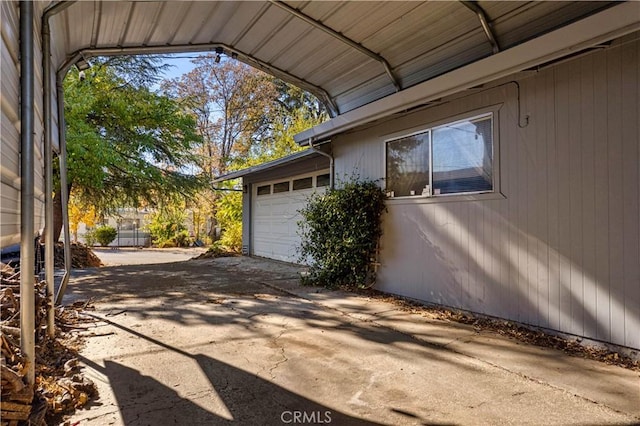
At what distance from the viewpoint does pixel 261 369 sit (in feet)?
10.3

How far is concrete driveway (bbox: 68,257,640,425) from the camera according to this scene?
2.42m

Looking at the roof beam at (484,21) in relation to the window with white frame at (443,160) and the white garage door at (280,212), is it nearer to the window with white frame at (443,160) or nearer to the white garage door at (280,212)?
the window with white frame at (443,160)

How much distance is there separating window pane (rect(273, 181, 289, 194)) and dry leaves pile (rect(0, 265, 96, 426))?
705cm

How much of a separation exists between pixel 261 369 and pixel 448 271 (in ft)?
9.57

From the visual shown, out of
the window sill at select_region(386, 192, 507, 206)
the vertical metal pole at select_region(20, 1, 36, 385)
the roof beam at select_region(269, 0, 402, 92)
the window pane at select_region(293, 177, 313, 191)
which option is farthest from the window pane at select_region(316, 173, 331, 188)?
the vertical metal pole at select_region(20, 1, 36, 385)

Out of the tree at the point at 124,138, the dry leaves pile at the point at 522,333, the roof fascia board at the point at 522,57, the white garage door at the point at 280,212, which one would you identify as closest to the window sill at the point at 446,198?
the roof fascia board at the point at 522,57

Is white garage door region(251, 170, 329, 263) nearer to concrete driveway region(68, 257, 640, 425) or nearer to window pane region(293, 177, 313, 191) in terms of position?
window pane region(293, 177, 313, 191)

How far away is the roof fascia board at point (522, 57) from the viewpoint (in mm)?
3148

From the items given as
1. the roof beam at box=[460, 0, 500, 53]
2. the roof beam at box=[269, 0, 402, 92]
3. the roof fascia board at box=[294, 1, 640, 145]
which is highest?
the roof beam at box=[269, 0, 402, 92]

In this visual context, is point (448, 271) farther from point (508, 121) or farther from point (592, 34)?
point (592, 34)

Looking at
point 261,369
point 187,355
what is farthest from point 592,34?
point 187,355

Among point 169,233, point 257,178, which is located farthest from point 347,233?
point 169,233

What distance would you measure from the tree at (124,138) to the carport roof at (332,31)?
4.49m

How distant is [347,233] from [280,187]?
16.3 ft
